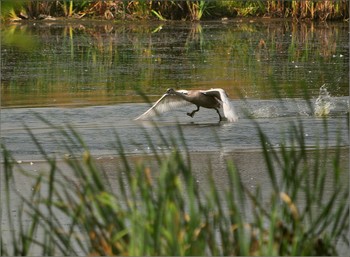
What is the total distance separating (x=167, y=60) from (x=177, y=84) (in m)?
3.38

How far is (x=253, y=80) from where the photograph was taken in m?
16.0

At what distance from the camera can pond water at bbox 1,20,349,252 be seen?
10633mm

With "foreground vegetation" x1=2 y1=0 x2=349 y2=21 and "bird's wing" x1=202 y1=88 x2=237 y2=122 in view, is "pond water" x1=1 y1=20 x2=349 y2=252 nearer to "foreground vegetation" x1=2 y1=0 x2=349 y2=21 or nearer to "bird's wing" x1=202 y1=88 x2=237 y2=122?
"bird's wing" x1=202 y1=88 x2=237 y2=122

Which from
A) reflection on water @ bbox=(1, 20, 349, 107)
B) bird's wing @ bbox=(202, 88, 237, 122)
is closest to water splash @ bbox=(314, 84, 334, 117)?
reflection on water @ bbox=(1, 20, 349, 107)

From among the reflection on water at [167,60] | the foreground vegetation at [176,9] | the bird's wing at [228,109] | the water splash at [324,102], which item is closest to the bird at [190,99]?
the bird's wing at [228,109]

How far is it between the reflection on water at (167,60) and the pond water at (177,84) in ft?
0.08

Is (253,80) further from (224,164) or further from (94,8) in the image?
(94,8)

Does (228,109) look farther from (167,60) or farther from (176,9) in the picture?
(176,9)

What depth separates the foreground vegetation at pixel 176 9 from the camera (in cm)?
2681

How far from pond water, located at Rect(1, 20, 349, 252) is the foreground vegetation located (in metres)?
0.54

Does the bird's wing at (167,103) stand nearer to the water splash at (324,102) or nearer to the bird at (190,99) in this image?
the bird at (190,99)

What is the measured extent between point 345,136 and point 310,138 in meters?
0.43

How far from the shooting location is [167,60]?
19188 mm

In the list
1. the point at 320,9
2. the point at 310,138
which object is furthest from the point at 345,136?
the point at 320,9
